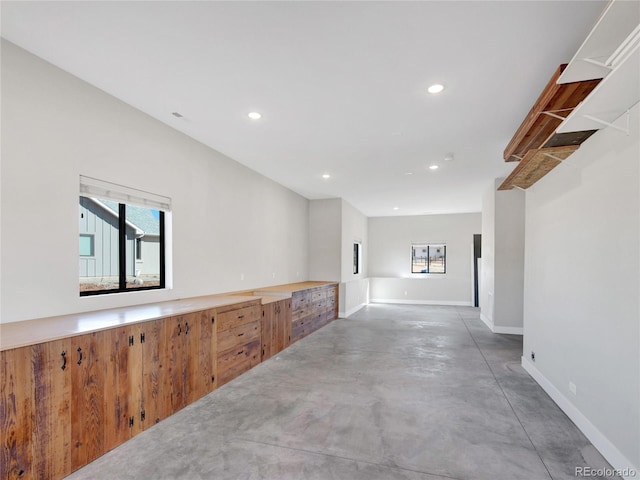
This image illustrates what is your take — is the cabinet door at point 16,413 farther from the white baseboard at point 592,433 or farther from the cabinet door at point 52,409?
the white baseboard at point 592,433

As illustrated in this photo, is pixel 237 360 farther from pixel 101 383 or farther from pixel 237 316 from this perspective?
pixel 101 383

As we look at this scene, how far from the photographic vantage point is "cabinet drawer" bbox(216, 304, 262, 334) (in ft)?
11.9

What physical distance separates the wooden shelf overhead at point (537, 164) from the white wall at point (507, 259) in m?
2.61

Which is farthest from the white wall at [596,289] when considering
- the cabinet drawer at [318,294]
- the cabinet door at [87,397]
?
the cabinet drawer at [318,294]

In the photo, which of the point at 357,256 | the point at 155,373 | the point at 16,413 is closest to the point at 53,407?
the point at 16,413

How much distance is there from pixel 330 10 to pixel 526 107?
2.39 metres

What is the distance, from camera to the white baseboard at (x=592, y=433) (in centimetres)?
209

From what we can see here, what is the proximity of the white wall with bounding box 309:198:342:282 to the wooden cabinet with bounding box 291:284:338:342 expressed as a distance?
0.50 metres

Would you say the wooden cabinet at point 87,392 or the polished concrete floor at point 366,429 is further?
the polished concrete floor at point 366,429

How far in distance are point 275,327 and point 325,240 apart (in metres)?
3.58

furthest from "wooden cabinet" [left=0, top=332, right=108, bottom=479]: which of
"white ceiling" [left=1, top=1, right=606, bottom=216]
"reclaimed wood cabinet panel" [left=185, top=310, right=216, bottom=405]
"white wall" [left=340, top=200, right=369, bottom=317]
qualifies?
"white wall" [left=340, top=200, right=369, bottom=317]

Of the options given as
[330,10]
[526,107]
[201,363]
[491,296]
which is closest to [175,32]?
[330,10]

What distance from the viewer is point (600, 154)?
8.32ft

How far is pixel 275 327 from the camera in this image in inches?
195
